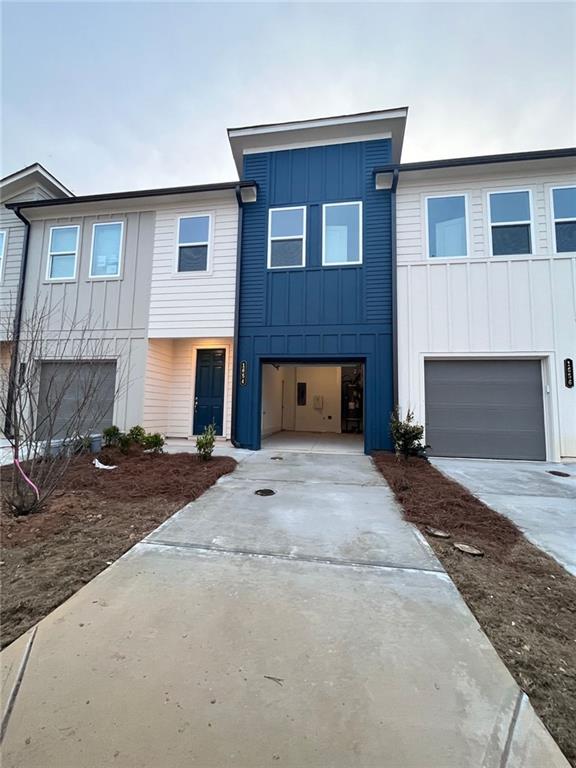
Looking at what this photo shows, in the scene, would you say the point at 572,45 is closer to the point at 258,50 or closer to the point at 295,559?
the point at 258,50

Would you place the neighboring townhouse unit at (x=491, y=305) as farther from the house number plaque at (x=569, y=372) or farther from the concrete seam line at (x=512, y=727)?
the concrete seam line at (x=512, y=727)

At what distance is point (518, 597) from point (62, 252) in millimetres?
11133

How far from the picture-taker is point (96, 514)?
3555mm

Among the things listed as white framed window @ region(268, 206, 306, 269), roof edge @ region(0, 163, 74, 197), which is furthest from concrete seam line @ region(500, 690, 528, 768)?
roof edge @ region(0, 163, 74, 197)

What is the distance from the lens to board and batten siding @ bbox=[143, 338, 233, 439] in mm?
8641

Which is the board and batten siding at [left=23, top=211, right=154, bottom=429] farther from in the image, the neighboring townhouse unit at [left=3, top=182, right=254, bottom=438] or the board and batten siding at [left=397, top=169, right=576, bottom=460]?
the board and batten siding at [left=397, top=169, right=576, bottom=460]

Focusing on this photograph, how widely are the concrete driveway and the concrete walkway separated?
141cm

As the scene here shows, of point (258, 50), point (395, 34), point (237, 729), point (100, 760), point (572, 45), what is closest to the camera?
point (100, 760)

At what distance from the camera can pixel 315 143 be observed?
8016mm

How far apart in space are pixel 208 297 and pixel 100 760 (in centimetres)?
796

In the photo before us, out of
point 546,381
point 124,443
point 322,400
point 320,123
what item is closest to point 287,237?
point 320,123

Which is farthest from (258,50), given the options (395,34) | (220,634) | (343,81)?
(220,634)

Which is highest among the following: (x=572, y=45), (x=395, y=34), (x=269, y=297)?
(x=395, y=34)

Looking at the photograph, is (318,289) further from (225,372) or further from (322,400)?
(322,400)
